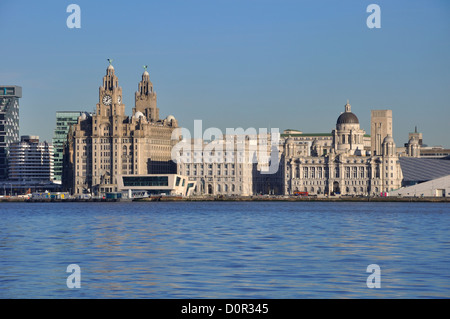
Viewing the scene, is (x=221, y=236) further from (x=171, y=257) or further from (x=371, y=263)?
(x=371, y=263)

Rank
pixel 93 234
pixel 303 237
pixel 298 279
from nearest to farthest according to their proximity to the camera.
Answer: pixel 298 279
pixel 303 237
pixel 93 234

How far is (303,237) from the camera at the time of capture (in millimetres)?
70812

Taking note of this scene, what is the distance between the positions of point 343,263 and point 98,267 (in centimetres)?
1347

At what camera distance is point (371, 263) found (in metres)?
50.3

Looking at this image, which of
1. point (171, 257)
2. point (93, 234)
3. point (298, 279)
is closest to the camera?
point (298, 279)

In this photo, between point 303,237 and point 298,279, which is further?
point 303,237

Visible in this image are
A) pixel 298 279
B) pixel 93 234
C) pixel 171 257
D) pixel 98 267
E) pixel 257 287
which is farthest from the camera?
pixel 93 234
